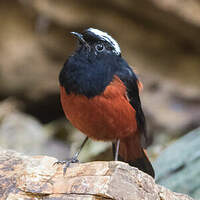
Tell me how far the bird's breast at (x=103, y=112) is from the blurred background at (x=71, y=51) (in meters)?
3.44

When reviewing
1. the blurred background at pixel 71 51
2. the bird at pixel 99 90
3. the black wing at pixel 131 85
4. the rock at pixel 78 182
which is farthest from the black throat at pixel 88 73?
the blurred background at pixel 71 51

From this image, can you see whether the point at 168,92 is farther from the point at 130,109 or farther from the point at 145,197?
the point at 145,197

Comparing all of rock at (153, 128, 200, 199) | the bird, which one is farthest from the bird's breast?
rock at (153, 128, 200, 199)

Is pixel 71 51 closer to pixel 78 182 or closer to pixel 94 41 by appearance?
pixel 94 41

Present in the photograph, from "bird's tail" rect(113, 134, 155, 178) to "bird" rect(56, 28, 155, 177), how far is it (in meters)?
0.32

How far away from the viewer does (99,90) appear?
16.1 feet

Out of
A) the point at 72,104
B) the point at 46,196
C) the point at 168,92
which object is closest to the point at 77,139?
the point at 168,92

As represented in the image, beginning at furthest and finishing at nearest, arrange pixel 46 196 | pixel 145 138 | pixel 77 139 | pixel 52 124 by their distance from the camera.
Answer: pixel 52 124
pixel 77 139
pixel 145 138
pixel 46 196

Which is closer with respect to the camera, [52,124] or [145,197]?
[145,197]

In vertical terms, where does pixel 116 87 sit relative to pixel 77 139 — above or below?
above

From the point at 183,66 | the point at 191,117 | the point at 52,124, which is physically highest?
the point at 183,66

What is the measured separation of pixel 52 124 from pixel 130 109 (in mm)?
4832

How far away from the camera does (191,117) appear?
9461 mm

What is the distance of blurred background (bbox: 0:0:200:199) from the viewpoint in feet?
29.5
